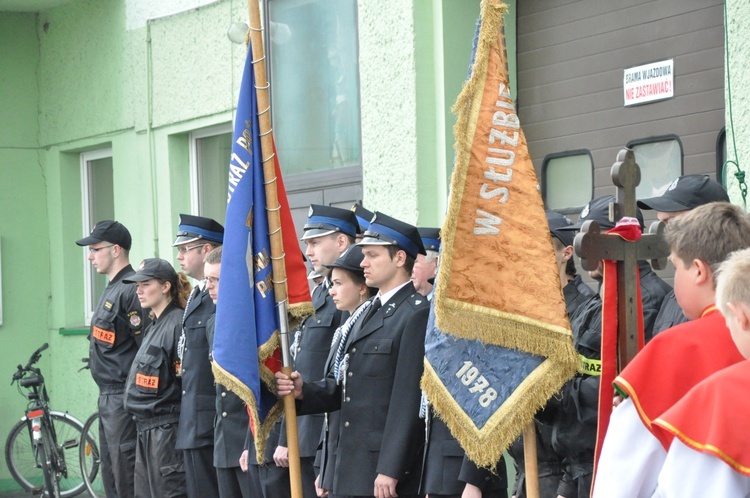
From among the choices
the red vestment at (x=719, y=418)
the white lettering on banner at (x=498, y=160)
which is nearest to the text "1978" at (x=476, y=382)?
the white lettering on banner at (x=498, y=160)

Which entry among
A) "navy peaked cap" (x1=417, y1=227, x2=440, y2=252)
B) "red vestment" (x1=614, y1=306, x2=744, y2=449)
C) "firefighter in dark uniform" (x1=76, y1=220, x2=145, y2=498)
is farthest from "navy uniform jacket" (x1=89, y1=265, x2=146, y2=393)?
"red vestment" (x1=614, y1=306, x2=744, y2=449)

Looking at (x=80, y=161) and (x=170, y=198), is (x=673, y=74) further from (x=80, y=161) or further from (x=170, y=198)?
(x=80, y=161)

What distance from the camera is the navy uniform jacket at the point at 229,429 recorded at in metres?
7.16

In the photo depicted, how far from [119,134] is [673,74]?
6722 mm

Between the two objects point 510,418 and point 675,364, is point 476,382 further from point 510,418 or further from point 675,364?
point 675,364

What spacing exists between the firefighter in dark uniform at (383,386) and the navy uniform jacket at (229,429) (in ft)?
4.55

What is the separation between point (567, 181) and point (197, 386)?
9.61 ft

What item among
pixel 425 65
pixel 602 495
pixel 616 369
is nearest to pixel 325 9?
pixel 425 65

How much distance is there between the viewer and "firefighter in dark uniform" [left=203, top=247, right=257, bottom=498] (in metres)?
7.17

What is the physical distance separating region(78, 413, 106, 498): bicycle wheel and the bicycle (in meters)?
0.05

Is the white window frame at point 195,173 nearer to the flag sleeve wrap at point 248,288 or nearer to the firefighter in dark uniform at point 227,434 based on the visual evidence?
the firefighter in dark uniform at point 227,434

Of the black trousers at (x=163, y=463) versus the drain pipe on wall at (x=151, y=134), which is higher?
the drain pipe on wall at (x=151, y=134)

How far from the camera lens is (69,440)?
1169 centimetres

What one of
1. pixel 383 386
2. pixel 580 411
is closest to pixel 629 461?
pixel 580 411
